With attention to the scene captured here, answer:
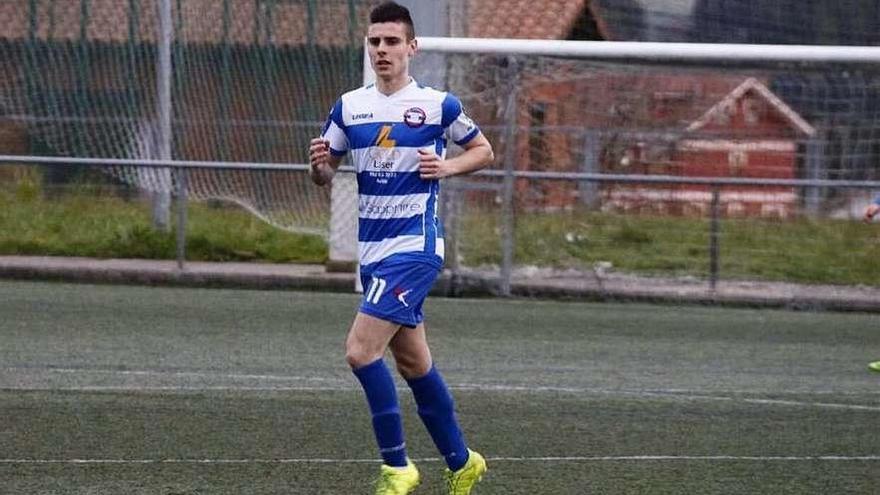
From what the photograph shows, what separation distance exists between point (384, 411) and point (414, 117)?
1109mm

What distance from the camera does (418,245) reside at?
6.74m

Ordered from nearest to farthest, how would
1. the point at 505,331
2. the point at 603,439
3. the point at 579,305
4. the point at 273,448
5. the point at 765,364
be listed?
the point at 273,448
the point at 603,439
the point at 765,364
the point at 505,331
the point at 579,305

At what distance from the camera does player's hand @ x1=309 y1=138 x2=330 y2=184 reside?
6.89 m

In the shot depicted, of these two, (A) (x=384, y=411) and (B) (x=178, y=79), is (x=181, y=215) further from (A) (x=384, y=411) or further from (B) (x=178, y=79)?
(A) (x=384, y=411)

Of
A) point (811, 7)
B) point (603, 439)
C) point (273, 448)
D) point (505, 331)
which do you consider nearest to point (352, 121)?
point (273, 448)

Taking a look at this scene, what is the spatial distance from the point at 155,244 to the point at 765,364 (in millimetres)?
7889

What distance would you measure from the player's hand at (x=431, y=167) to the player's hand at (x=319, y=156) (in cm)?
42

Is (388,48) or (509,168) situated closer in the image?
(388,48)

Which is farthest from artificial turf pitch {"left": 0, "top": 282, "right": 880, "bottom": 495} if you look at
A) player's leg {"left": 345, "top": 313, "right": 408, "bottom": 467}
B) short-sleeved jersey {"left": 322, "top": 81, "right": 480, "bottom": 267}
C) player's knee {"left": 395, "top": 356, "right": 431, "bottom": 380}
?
short-sleeved jersey {"left": 322, "top": 81, "right": 480, "bottom": 267}

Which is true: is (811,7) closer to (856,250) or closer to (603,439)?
(856,250)

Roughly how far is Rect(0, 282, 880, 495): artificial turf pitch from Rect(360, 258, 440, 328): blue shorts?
0.76 metres

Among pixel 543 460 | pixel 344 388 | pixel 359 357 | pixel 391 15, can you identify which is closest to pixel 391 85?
pixel 391 15

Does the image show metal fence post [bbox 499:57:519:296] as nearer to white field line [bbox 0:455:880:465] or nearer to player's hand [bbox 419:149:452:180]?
white field line [bbox 0:455:880:465]

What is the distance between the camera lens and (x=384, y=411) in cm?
670
